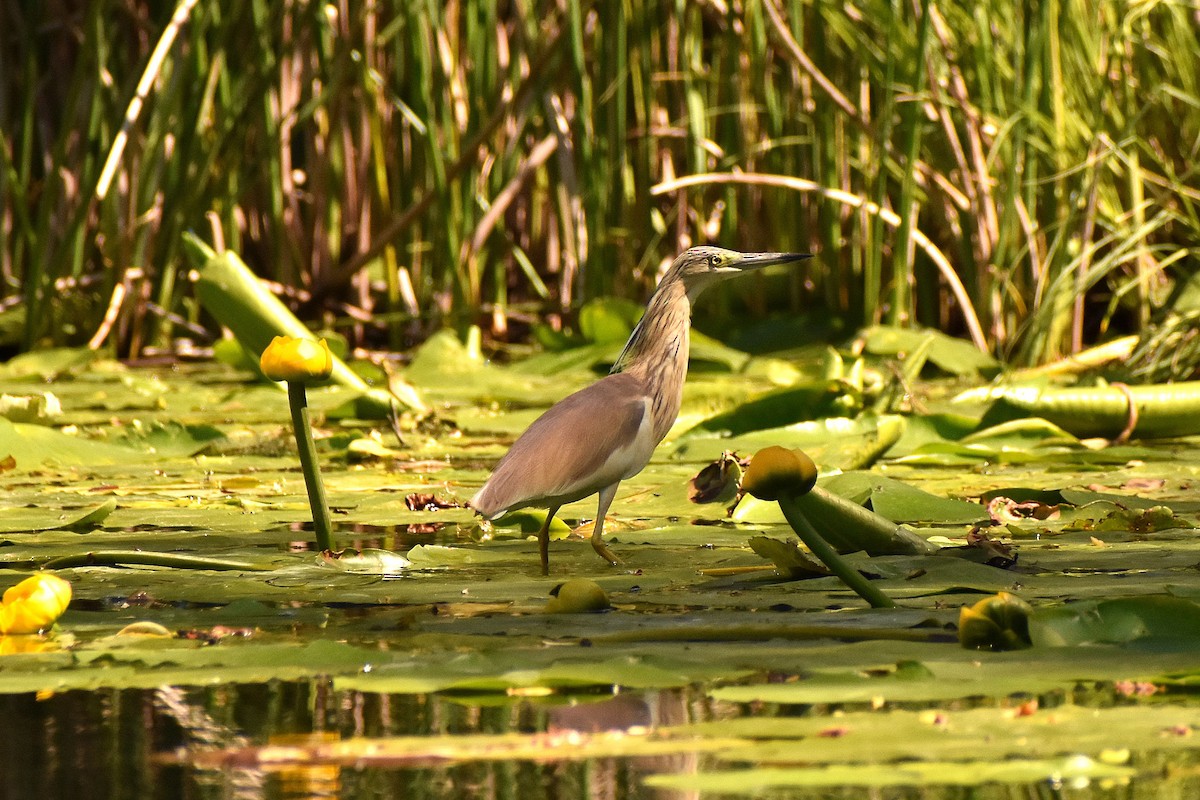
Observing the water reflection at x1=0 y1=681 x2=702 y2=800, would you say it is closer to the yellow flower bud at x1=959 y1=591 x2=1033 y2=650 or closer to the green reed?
the yellow flower bud at x1=959 y1=591 x2=1033 y2=650

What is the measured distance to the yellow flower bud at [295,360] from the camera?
7.38ft

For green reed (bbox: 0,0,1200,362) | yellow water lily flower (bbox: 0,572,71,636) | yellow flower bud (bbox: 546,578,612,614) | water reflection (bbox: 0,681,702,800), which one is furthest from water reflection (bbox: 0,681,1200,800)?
green reed (bbox: 0,0,1200,362)

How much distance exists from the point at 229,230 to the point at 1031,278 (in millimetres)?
3106

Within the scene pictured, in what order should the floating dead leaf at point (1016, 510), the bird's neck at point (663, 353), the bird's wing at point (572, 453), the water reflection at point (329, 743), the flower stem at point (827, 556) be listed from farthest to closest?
the bird's neck at point (663, 353)
the floating dead leaf at point (1016, 510)
the bird's wing at point (572, 453)
the flower stem at point (827, 556)
the water reflection at point (329, 743)

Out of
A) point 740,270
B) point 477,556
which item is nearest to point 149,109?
point 740,270

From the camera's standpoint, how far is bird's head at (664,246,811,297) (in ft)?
10.5

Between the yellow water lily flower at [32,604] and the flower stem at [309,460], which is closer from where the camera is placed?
the yellow water lily flower at [32,604]

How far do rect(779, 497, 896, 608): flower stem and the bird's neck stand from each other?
36.3 inches

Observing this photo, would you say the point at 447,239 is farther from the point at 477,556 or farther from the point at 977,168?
the point at 477,556

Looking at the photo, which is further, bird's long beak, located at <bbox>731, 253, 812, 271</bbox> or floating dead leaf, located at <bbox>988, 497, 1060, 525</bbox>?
bird's long beak, located at <bbox>731, 253, 812, 271</bbox>

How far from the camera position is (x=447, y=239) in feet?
20.6

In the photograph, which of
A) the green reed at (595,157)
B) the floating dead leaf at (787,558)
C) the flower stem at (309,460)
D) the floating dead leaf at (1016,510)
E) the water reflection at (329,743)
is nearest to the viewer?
the water reflection at (329,743)

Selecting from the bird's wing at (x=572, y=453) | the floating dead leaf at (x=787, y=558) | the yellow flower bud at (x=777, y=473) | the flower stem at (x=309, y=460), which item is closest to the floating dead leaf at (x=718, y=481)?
the bird's wing at (x=572, y=453)

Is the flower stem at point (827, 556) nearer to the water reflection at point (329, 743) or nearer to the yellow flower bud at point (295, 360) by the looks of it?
the water reflection at point (329, 743)
